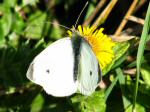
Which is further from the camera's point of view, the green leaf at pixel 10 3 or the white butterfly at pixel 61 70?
the green leaf at pixel 10 3

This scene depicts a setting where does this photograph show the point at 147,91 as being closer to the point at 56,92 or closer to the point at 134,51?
the point at 134,51

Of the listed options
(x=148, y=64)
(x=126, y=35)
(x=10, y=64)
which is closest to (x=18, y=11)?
(x=10, y=64)

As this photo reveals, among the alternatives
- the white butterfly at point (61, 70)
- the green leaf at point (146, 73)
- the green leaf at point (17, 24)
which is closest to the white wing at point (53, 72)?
the white butterfly at point (61, 70)

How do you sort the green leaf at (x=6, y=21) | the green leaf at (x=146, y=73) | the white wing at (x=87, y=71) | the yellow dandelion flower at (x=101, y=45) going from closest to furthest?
the white wing at (x=87, y=71) < the yellow dandelion flower at (x=101, y=45) < the green leaf at (x=146, y=73) < the green leaf at (x=6, y=21)

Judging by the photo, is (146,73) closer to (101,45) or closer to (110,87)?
(110,87)

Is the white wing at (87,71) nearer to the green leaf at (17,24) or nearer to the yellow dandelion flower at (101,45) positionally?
the yellow dandelion flower at (101,45)

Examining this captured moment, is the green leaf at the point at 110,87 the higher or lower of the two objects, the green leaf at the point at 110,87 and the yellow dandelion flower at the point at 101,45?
the lower
